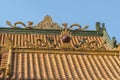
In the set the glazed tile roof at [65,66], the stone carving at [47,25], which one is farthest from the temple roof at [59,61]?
the stone carving at [47,25]

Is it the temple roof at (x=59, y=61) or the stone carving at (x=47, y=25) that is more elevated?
the stone carving at (x=47, y=25)

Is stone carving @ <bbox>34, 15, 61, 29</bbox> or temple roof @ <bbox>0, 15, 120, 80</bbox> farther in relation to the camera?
stone carving @ <bbox>34, 15, 61, 29</bbox>

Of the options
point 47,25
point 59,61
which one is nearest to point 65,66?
→ point 59,61

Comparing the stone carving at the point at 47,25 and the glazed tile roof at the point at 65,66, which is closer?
the glazed tile roof at the point at 65,66

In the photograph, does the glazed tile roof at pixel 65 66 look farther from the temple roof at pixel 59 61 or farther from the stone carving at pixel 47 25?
the stone carving at pixel 47 25

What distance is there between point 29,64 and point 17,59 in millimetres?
573

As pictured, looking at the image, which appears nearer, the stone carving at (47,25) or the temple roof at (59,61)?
the temple roof at (59,61)

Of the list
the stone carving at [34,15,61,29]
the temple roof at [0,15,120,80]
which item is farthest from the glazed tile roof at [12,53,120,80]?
the stone carving at [34,15,61,29]

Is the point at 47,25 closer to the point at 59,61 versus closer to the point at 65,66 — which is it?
the point at 59,61

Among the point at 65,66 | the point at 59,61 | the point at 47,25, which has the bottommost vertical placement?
the point at 65,66

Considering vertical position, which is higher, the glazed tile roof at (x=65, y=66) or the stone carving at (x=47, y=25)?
the stone carving at (x=47, y=25)

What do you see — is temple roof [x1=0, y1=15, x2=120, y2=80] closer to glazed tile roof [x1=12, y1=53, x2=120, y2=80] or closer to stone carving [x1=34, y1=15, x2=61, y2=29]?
glazed tile roof [x1=12, y1=53, x2=120, y2=80]

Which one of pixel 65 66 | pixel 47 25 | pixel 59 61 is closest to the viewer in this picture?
pixel 65 66

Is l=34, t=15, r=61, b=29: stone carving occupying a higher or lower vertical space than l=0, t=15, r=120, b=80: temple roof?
higher
